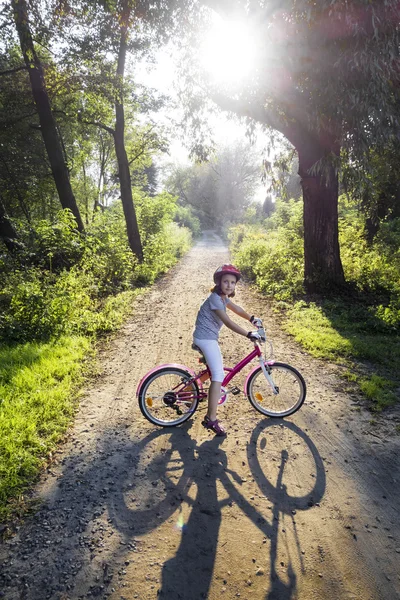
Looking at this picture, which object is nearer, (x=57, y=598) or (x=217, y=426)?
(x=57, y=598)

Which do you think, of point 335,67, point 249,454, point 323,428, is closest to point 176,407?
point 249,454

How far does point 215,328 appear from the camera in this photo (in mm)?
4152

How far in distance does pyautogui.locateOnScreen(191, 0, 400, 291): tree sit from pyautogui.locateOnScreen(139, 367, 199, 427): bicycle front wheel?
587 centimetres

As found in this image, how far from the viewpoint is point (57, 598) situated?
93.1 inches

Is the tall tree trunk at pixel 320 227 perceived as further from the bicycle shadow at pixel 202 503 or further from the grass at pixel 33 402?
the grass at pixel 33 402

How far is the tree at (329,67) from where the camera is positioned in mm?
5895

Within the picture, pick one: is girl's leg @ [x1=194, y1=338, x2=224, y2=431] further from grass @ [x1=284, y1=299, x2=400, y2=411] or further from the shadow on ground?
grass @ [x1=284, y1=299, x2=400, y2=411]

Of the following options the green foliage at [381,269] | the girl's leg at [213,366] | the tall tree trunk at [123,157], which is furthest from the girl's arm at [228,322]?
the tall tree trunk at [123,157]

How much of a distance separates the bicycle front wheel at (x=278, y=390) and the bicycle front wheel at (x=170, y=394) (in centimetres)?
84

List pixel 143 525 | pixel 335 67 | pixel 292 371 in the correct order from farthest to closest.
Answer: pixel 335 67, pixel 292 371, pixel 143 525

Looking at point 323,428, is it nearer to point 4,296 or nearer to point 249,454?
point 249,454

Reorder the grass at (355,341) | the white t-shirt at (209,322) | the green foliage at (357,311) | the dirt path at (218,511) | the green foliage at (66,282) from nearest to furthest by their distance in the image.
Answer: the dirt path at (218,511)
the white t-shirt at (209,322)
the grass at (355,341)
the green foliage at (357,311)
the green foliage at (66,282)

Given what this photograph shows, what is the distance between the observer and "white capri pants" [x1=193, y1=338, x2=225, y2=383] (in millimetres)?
4098

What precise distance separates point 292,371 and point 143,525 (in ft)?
8.37
